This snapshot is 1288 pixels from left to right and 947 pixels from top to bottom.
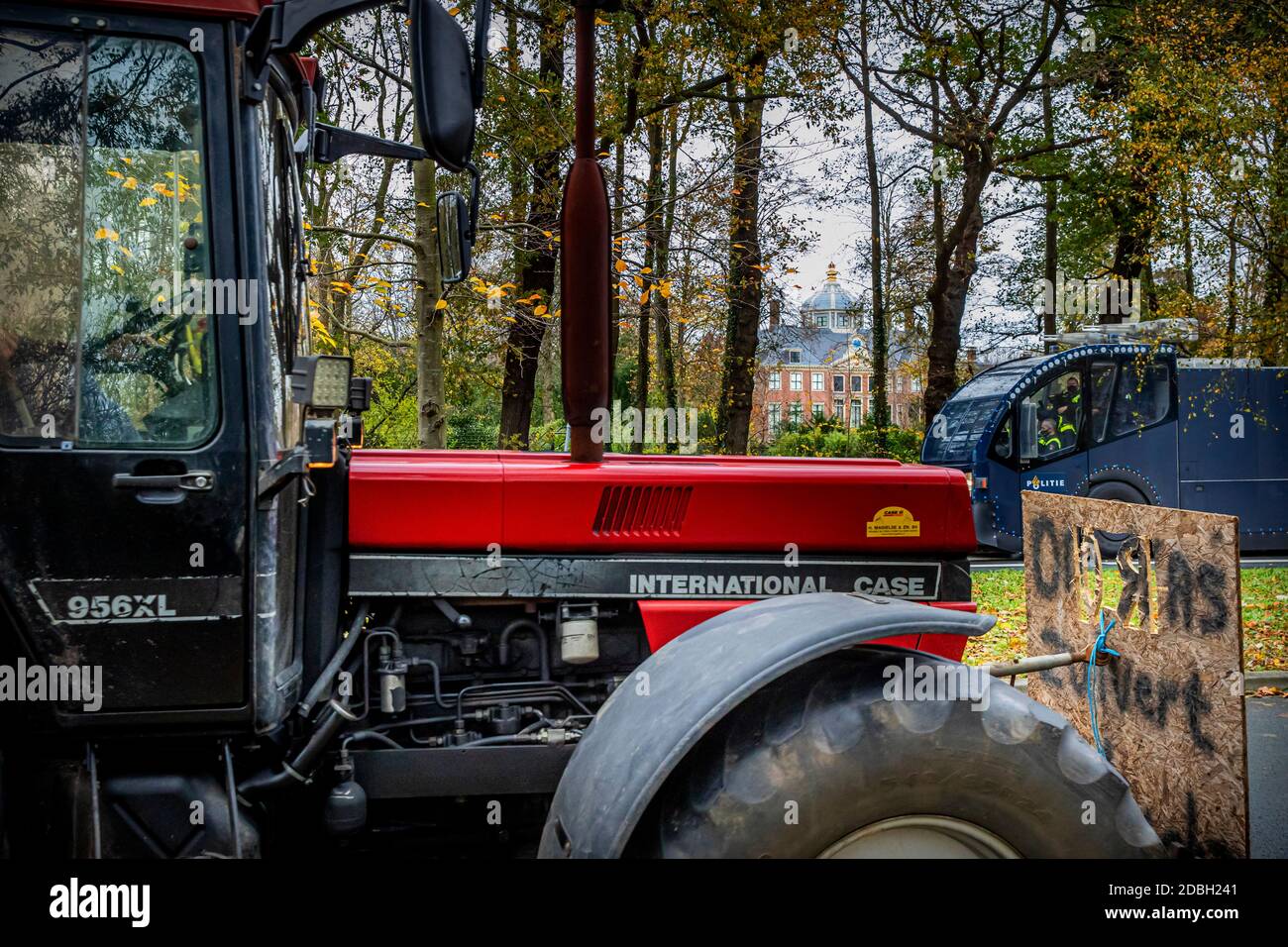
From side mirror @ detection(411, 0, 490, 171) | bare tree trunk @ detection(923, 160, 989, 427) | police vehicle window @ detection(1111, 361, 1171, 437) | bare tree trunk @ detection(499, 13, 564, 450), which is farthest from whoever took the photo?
bare tree trunk @ detection(923, 160, 989, 427)

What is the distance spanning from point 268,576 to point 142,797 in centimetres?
65

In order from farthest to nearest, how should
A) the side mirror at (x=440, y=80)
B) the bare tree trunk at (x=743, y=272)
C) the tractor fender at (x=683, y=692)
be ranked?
the bare tree trunk at (x=743, y=272)
the side mirror at (x=440, y=80)
the tractor fender at (x=683, y=692)

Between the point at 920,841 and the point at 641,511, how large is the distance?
49.5 inches

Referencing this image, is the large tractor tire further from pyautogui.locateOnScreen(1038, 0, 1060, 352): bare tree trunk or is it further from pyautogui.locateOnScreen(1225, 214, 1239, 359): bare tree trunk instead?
pyautogui.locateOnScreen(1038, 0, 1060, 352): bare tree trunk

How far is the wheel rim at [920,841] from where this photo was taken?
2385mm

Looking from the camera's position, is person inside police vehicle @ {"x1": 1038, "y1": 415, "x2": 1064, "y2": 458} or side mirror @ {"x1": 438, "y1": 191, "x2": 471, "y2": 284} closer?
side mirror @ {"x1": 438, "y1": 191, "x2": 471, "y2": 284}

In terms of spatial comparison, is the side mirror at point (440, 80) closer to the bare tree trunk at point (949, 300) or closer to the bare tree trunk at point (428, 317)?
the bare tree trunk at point (428, 317)

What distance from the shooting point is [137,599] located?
8.63ft

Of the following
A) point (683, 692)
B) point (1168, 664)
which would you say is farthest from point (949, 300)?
point (683, 692)

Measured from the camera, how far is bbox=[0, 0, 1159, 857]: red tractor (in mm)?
2408

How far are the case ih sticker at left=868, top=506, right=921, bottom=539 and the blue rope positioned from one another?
32.6 inches

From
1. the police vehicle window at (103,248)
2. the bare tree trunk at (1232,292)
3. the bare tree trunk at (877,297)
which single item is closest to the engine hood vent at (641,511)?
the police vehicle window at (103,248)

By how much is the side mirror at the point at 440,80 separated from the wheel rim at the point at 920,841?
1901 mm

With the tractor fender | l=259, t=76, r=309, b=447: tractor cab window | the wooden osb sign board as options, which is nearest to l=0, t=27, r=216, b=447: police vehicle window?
l=259, t=76, r=309, b=447: tractor cab window
